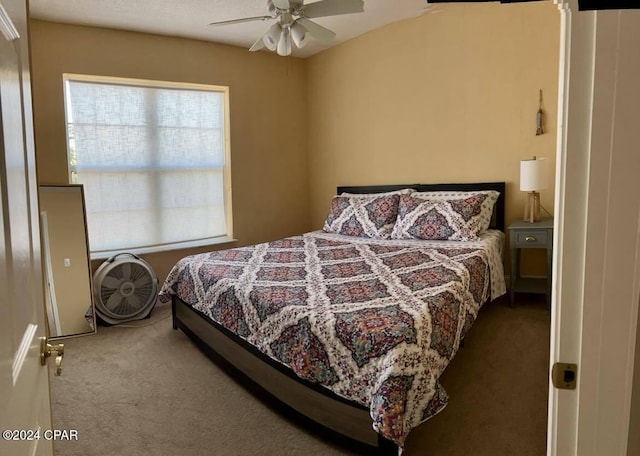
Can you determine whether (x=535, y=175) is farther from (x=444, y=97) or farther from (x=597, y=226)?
(x=597, y=226)

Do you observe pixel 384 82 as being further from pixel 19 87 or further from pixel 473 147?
pixel 19 87

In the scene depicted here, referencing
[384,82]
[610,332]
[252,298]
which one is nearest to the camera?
[610,332]

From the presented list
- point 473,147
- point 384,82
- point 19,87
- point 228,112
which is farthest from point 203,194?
point 19,87

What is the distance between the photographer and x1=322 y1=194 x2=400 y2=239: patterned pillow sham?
380cm

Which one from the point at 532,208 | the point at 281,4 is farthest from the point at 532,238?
the point at 281,4

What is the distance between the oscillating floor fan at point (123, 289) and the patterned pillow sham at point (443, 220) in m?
2.25

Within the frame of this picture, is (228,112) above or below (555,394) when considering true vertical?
above

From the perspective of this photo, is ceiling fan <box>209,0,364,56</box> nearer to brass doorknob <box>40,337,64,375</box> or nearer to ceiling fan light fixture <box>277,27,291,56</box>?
ceiling fan light fixture <box>277,27,291,56</box>

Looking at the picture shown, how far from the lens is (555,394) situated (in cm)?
71

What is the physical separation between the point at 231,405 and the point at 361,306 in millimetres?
954

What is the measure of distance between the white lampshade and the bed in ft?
1.15

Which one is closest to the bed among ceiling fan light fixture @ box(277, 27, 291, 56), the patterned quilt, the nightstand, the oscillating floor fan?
the patterned quilt

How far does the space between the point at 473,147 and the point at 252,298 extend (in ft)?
8.26

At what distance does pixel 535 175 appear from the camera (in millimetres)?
3227
